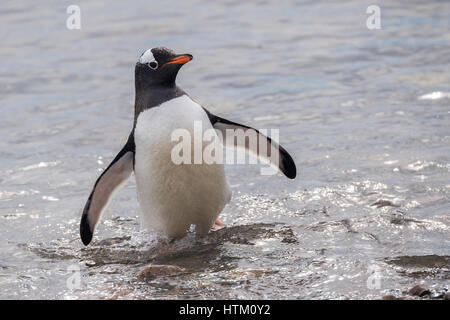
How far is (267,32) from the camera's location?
41.4ft

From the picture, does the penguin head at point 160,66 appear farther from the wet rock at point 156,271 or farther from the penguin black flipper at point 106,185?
the wet rock at point 156,271

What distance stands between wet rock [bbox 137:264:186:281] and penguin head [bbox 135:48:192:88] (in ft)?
4.19

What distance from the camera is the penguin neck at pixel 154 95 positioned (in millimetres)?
5477

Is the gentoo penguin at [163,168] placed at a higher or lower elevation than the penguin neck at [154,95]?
lower

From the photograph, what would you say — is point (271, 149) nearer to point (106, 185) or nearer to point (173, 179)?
point (173, 179)

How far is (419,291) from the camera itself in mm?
4164

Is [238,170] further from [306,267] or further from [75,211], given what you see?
[306,267]

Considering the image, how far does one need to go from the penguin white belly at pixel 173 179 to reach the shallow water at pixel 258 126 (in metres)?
0.18

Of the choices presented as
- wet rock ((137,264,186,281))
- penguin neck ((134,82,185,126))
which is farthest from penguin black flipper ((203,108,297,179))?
wet rock ((137,264,186,281))

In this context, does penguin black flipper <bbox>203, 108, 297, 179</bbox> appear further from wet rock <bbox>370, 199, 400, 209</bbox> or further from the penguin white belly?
wet rock <bbox>370, 199, 400, 209</bbox>

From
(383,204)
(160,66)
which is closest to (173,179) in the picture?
(160,66)

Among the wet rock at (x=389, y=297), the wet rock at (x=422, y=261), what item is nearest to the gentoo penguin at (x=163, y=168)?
the wet rock at (x=422, y=261)

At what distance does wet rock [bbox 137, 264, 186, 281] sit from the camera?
15.9 ft
